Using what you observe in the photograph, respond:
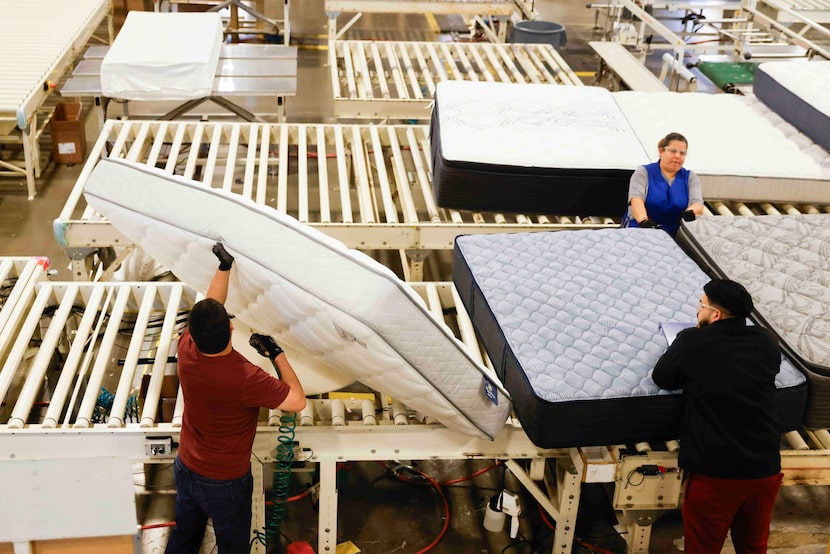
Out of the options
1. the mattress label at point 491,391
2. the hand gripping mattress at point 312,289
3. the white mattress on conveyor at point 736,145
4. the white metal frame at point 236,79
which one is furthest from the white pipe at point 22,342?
the white mattress on conveyor at point 736,145

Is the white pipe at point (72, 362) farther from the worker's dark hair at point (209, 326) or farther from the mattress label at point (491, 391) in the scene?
the mattress label at point (491, 391)

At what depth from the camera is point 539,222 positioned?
5.34 meters

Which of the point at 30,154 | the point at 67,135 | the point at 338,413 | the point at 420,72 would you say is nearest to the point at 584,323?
the point at 338,413

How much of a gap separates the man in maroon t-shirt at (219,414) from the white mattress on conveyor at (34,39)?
13.7 ft

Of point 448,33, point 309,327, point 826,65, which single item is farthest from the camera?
point 448,33

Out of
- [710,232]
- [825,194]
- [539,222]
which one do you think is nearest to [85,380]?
[539,222]

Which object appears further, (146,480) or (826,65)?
(826,65)

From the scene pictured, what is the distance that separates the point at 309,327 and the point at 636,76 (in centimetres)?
573

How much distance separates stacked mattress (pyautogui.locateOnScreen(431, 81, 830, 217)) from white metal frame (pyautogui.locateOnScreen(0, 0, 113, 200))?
3.18 m

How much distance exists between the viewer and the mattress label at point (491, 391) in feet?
11.1

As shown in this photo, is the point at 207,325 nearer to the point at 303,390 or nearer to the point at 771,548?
the point at 303,390

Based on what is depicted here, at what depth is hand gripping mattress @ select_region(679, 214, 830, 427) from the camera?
3.55 m

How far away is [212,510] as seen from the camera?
344cm

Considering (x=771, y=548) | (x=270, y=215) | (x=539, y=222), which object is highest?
(x=270, y=215)
